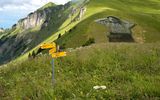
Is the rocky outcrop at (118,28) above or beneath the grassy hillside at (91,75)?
beneath

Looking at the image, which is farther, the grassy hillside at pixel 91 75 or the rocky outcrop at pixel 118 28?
the rocky outcrop at pixel 118 28

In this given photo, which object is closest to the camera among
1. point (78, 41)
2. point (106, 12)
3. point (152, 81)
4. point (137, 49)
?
point (152, 81)

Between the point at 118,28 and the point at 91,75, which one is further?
the point at 118,28

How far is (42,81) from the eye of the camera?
16109 mm

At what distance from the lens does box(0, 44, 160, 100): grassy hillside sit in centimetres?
1429

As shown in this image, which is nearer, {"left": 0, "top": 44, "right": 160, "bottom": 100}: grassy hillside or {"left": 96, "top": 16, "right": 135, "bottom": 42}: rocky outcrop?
{"left": 0, "top": 44, "right": 160, "bottom": 100}: grassy hillside

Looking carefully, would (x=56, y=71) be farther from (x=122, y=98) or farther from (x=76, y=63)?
(x=122, y=98)

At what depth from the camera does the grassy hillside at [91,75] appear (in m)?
14.3

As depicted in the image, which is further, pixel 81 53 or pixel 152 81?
pixel 81 53

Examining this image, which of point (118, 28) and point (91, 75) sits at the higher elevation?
point (91, 75)

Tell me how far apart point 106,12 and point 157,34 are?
23193mm

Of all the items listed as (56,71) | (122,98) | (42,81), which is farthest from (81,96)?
(56,71)

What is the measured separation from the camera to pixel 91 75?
16.7 m

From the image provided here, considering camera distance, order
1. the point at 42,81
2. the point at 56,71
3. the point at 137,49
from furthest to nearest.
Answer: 1. the point at 137,49
2. the point at 56,71
3. the point at 42,81
